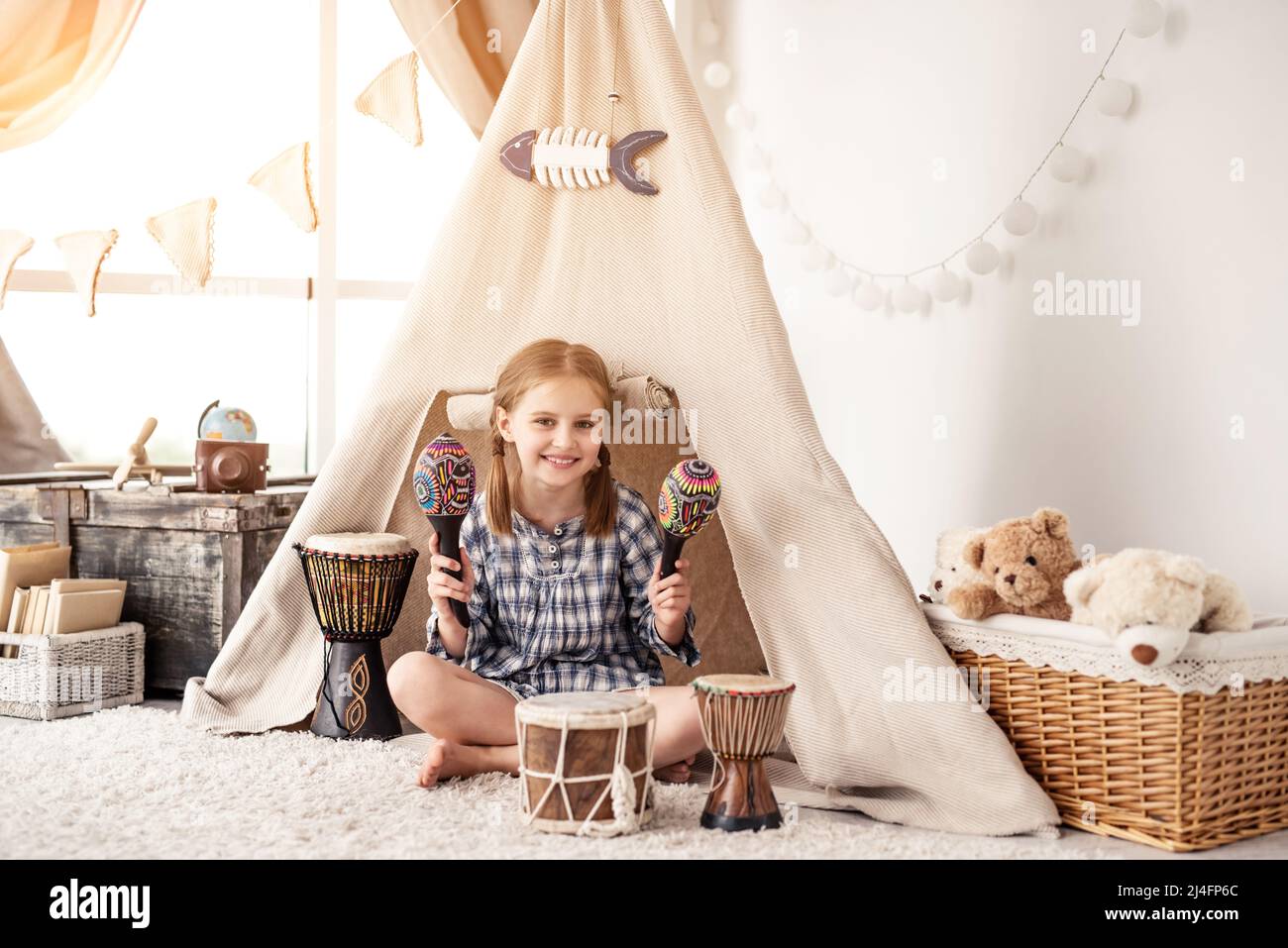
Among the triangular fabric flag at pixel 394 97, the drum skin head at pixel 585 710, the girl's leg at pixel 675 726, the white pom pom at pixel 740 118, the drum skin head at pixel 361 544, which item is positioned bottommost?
the girl's leg at pixel 675 726

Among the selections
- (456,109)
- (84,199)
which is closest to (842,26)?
(456,109)

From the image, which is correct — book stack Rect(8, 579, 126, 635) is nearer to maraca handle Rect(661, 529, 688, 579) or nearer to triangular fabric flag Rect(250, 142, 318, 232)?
triangular fabric flag Rect(250, 142, 318, 232)

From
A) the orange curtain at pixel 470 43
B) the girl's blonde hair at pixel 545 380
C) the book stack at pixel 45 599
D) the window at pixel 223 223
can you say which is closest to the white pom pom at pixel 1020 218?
the girl's blonde hair at pixel 545 380

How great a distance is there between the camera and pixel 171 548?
3.31 metres

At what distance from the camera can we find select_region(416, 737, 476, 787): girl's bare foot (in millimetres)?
2430

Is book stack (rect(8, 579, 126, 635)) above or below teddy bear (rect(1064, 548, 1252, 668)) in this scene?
below

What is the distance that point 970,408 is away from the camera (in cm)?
338

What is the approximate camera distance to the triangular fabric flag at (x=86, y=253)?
341 cm

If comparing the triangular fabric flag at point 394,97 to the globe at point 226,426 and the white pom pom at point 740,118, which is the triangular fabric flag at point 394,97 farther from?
the white pom pom at point 740,118

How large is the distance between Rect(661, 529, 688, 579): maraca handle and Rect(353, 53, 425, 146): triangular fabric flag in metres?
1.47

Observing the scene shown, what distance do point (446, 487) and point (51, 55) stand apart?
2.19 meters

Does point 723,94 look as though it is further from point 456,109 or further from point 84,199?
point 84,199

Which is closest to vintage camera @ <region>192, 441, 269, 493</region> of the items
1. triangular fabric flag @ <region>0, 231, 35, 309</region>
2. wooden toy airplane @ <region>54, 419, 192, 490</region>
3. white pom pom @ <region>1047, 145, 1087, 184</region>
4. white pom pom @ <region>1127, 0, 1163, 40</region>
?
wooden toy airplane @ <region>54, 419, 192, 490</region>

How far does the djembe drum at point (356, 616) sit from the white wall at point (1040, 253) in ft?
5.18
